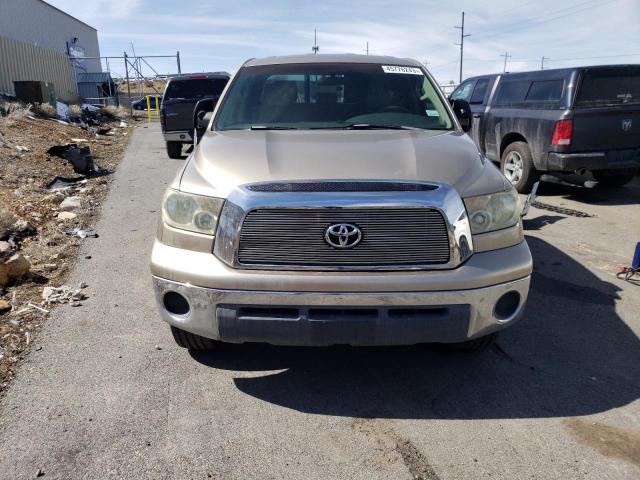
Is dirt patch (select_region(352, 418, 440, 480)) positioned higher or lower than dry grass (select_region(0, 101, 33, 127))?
lower

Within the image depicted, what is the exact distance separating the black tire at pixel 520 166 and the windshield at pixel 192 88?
23.6 feet

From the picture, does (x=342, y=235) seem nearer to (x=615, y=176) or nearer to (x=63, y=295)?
(x=63, y=295)

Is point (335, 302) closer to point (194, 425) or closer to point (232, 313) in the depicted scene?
point (232, 313)

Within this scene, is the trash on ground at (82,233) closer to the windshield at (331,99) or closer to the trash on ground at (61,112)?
the windshield at (331,99)

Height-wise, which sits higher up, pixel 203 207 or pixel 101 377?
pixel 203 207

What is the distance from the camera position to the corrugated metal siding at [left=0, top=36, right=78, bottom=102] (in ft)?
80.4

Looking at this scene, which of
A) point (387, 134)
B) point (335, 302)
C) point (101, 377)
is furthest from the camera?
point (387, 134)

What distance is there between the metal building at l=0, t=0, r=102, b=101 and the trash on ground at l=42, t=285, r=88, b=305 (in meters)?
23.6

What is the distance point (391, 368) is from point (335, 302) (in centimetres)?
99

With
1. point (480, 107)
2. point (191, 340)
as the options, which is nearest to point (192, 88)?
point (480, 107)

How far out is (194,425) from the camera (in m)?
2.79

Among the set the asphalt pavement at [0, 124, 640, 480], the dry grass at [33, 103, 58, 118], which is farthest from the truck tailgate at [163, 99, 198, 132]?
the dry grass at [33, 103, 58, 118]

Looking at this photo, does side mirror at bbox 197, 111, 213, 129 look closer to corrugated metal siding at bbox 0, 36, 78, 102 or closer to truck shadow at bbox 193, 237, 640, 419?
truck shadow at bbox 193, 237, 640, 419

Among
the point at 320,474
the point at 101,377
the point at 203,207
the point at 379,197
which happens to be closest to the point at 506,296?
the point at 379,197
